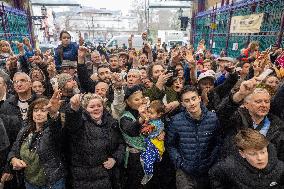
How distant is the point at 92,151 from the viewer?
278 centimetres

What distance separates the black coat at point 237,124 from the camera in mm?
2605

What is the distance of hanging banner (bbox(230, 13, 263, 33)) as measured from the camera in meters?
8.87

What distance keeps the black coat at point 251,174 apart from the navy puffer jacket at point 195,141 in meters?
0.54

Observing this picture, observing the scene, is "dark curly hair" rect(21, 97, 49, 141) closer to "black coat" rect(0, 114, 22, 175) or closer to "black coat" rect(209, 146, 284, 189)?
"black coat" rect(0, 114, 22, 175)

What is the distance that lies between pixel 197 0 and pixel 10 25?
12225 millimetres

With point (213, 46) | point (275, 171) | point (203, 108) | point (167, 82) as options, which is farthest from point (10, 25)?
point (275, 171)

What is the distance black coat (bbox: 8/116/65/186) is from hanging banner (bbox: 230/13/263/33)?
8.15 metres

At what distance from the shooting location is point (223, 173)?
2.37 m

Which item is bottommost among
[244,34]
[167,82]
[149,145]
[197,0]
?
[149,145]

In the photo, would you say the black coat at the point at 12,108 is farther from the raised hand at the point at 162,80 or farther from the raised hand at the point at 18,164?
the raised hand at the point at 162,80

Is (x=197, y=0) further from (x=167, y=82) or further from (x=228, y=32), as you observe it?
(x=167, y=82)

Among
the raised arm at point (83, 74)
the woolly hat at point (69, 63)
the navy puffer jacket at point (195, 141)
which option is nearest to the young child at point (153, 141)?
the navy puffer jacket at point (195, 141)

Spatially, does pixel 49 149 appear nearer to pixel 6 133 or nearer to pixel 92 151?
pixel 92 151

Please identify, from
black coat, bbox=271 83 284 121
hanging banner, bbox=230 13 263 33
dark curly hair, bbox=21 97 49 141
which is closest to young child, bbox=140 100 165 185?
dark curly hair, bbox=21 97 49 141
